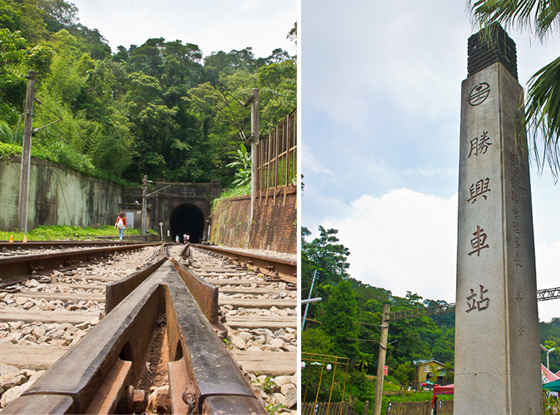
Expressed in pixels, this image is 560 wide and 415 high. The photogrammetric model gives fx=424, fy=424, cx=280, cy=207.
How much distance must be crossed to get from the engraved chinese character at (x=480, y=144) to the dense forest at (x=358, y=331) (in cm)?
907

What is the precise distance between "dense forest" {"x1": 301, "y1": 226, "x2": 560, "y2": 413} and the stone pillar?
839cm

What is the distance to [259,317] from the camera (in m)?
1.97

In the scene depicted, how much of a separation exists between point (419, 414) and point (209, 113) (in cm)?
2332

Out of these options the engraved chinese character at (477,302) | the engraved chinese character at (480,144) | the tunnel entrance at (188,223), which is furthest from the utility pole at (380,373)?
the tunnel entrance at (188,223)

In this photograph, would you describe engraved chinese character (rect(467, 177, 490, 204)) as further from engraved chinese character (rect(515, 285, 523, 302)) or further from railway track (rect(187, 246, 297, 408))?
railway track (rect(187, 246, 297, 408))

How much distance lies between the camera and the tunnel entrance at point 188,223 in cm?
3087

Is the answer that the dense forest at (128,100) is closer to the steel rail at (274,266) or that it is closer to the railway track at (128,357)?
the steel rail at (274,266)

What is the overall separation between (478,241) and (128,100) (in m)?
31.0

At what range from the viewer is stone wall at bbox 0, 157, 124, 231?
1373 cm

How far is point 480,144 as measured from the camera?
460 centimetres

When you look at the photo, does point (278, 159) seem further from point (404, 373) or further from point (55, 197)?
point (404, 373)

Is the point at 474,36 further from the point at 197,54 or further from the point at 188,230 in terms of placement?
the point at 197,54

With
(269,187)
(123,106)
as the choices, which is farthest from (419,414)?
(123,106)

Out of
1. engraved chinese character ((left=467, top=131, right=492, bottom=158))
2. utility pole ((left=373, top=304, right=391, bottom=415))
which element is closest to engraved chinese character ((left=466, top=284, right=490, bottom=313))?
engraved chinese character ((left=467, top=131, right=492, bottom=158))
